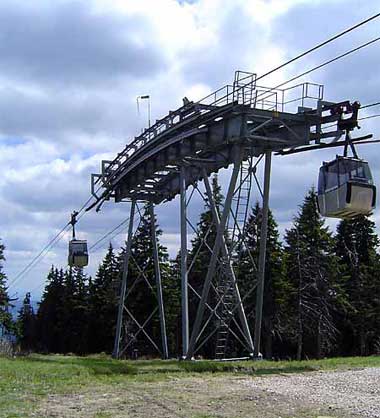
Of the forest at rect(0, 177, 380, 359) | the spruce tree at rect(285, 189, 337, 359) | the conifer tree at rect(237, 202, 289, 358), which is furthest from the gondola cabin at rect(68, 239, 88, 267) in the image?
the spruce tree at rect(285, 189, 337, 359)

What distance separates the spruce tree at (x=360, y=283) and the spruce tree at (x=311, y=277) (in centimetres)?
176

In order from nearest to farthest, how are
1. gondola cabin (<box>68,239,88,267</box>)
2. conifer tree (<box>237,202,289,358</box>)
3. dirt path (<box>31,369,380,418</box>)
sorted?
1. dirt path (<box>31,369,380,418</box>)
2. gondola cabin (<box>68,239,88,267</box>)
3. conifer tree (<box>237,202,289,358</box>)

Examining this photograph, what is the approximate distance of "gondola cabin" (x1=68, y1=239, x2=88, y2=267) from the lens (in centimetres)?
3603

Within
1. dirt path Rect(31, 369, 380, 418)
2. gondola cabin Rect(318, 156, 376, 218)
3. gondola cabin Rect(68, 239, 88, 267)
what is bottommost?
dirt path Rect(31, 369, 380, 418)

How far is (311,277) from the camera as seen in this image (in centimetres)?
4869

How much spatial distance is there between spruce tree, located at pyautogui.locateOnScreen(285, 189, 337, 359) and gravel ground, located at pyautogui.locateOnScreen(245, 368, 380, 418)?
28.6 metres

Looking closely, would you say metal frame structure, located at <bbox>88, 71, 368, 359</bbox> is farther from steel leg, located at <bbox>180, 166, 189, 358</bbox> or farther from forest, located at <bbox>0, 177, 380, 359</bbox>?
forest, located at <bbox>0, 177, 380, 359</bbox>

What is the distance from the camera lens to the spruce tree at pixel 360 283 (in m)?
49.6

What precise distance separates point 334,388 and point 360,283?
37132 mm

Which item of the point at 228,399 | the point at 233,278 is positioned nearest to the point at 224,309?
the point at 233,278

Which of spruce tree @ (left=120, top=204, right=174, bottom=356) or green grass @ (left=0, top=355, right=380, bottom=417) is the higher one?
spruce tree @ (left=120, top=204, right=174, bottom=356)

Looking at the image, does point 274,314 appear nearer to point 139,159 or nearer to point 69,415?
point 139,159

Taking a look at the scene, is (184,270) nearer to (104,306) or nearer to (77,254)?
(77,254)

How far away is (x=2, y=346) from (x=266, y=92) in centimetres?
2487
